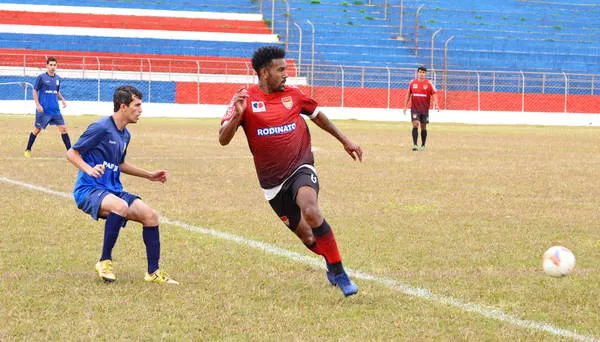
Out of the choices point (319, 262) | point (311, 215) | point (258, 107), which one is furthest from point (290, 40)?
point (311, 215)

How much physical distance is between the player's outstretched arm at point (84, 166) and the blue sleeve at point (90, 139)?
46 millimetres

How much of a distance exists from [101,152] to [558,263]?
132 inches

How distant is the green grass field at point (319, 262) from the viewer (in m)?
5.38

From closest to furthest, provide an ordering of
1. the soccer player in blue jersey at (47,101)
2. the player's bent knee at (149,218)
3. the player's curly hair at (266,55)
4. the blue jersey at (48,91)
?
1. the player's curly hair at (266,55)
2. the player's bent knee at (149,218)
3. the soccer player in blue jersey at (47,101)
4. the blue jersey at (48,91)

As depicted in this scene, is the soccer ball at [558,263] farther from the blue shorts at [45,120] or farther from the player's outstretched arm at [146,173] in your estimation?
the blue shorts at [45,120]

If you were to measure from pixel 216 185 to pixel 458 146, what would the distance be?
11516mm

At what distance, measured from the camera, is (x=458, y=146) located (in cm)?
2373

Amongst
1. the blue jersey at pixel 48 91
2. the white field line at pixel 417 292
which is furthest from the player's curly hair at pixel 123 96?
the blue jersey at pixel 48 91

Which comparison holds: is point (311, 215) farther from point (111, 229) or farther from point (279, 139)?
point (111, 229)

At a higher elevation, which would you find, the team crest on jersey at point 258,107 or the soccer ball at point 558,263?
the team crest on jersey at point 258,107

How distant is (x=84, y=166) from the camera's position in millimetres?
6645

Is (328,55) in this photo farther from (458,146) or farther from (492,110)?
(458,146)

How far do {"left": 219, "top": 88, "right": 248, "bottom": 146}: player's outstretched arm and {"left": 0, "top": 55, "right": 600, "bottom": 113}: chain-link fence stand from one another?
35.9 m

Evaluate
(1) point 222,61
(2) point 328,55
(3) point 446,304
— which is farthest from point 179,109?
(3) point 446,304
